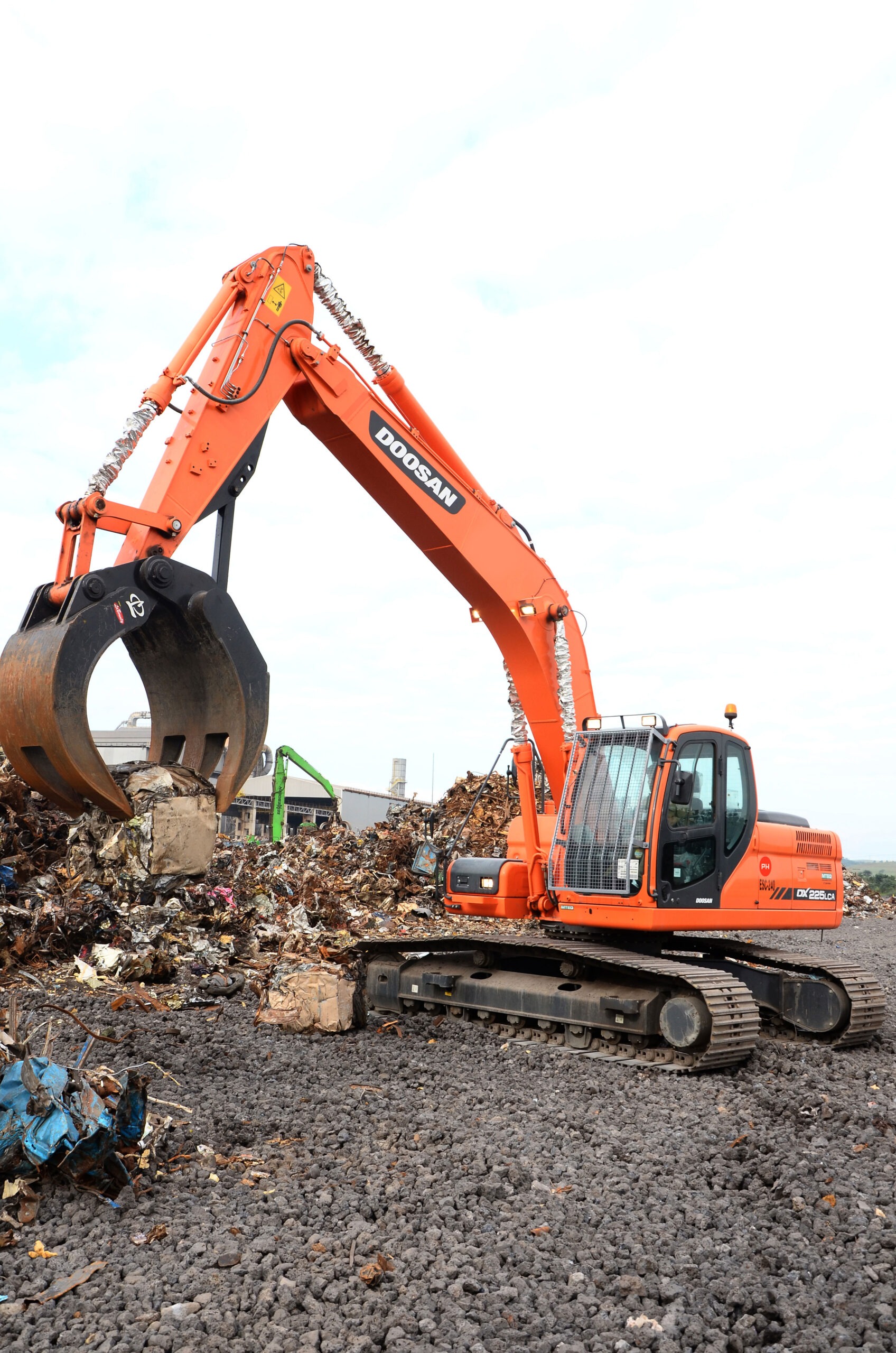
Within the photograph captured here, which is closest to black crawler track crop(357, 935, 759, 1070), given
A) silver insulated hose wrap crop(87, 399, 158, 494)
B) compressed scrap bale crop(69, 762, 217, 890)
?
compressed scrap bale crop(69, 762, 217, 890)

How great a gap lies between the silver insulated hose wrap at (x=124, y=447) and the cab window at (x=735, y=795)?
4763mm

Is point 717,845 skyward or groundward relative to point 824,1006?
skyward

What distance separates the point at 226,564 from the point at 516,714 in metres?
3.07

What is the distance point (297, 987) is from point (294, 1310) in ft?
13.3

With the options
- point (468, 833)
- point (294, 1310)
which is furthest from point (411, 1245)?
point (468, 833)

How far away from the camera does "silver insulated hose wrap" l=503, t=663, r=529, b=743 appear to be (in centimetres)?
884

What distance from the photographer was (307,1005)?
7.20 metres

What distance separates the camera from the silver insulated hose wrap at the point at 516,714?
8.84 metres

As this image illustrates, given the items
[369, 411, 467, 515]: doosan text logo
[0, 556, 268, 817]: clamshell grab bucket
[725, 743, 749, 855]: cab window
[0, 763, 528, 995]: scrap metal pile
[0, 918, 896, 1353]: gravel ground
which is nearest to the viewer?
[0, 918, 896, 1353]: gravel ground

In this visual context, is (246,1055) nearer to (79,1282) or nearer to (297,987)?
(297,987)

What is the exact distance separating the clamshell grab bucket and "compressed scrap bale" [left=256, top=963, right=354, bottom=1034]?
142 centimetres

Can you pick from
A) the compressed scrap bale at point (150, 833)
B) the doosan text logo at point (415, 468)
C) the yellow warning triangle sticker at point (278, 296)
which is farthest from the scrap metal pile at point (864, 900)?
the yellow warning triangle sticker at point (278, 296)

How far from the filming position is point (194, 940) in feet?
29.8

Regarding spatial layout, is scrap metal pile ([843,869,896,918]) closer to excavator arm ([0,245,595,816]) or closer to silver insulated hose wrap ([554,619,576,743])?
silver insulated hose wrap ([554,619,576,743])
